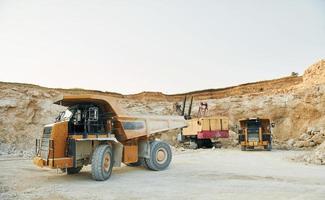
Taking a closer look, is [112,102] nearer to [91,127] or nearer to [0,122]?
[91,127]

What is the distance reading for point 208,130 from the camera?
24109 mm

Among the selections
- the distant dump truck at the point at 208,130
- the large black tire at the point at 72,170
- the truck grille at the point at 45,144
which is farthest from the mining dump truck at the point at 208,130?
the truck grille at the point at 45,144

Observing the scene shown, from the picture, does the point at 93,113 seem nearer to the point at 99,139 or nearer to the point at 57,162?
the point at 99,139

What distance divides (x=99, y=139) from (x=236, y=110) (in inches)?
966

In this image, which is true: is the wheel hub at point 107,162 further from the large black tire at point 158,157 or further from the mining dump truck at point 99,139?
the large black tire at point 158,157

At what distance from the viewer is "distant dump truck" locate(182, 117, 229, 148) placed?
24047 mm

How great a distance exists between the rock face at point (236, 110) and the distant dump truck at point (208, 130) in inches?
169

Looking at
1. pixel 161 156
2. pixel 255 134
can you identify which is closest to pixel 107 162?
pixel 161 156

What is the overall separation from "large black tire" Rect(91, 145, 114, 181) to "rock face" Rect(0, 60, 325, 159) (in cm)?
1538

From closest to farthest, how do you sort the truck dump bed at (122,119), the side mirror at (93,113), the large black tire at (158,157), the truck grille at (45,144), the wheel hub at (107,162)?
the truck grille at (45,144)
the wheel hub at (107,162)
the side mirror at (93,113)
the truck dump bed at (122,119)
the large black tire at (158,157)

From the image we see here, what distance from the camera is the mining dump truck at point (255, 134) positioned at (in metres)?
21.4

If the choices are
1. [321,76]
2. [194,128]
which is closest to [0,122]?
[194,128]

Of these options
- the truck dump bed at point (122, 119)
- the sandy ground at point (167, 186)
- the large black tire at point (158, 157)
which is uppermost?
the truck dump bed at point (122, 119)

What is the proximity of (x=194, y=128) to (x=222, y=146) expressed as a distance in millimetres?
2712
